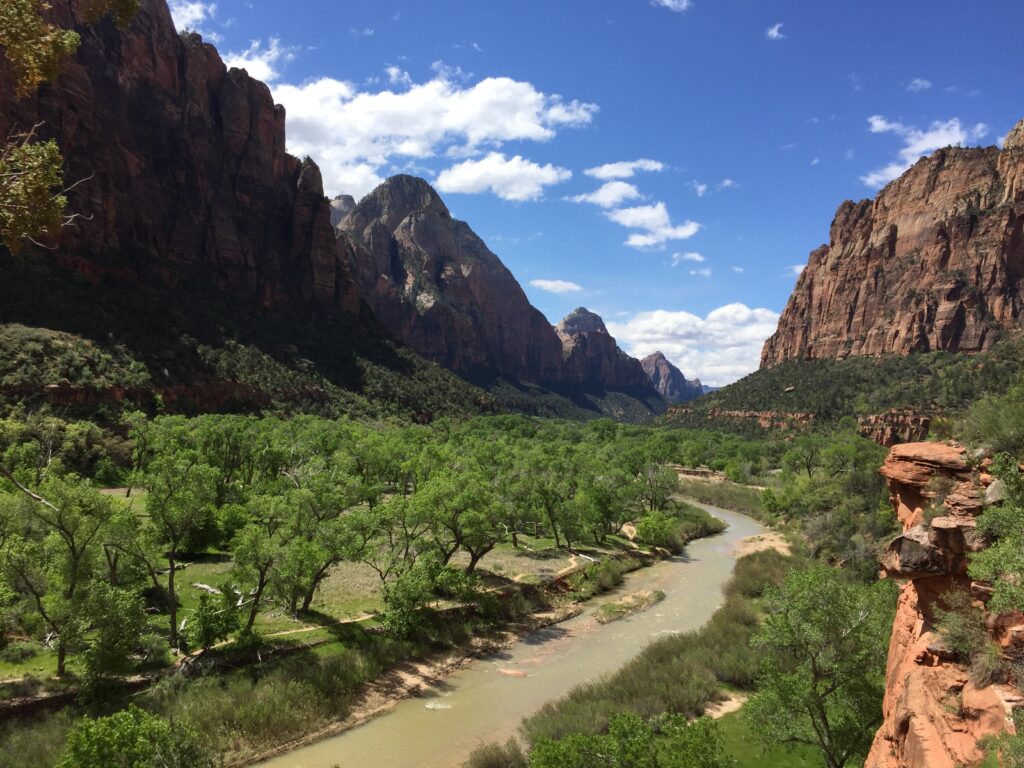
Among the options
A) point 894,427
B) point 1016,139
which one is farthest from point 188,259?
point 1016,139

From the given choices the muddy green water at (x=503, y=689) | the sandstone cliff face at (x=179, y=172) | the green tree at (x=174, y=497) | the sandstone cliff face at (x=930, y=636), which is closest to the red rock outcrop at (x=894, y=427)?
the muddy green water at (x=503, y=689)

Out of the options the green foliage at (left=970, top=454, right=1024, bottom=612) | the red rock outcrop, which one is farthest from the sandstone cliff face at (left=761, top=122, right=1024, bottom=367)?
the green foliage at (left=970, top=454, right=1024, bottom=612)

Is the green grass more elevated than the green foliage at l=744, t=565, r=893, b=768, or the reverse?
the green foliage at l=744, t=565, r=893, b=768

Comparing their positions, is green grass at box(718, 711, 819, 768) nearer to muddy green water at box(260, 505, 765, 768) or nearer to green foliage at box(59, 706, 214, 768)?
muddy green water at box(260, 505, 765, 768)

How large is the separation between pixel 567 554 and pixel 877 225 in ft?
540

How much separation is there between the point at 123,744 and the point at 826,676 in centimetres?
1727

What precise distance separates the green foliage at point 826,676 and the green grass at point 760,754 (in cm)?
159

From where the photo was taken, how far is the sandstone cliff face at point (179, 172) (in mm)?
84625

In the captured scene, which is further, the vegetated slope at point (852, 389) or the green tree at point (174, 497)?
the vegetated slope at point (852, 389)

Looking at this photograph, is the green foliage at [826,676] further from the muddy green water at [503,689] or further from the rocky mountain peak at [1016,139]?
the rocky mountain peak at [1016,139]

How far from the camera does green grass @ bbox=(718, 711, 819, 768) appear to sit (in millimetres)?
17203

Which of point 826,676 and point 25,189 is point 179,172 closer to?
point 25,189

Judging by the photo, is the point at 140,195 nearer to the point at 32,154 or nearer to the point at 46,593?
the point at 46,593

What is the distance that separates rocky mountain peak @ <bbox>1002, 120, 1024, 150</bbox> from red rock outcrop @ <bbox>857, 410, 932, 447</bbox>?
7991 cm
